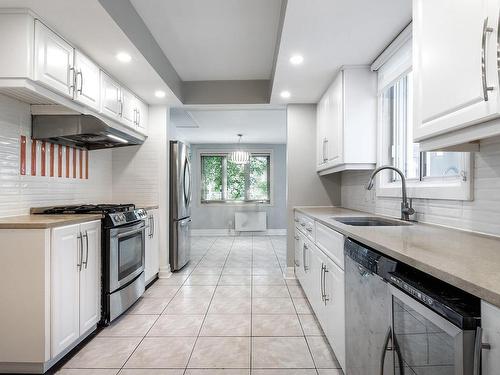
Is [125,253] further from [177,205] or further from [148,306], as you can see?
[177,205]

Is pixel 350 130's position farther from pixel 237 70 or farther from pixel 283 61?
pixel 237 70

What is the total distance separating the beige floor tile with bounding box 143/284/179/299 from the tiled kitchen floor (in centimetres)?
1

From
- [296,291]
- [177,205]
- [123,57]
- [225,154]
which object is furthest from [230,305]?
[225,154]

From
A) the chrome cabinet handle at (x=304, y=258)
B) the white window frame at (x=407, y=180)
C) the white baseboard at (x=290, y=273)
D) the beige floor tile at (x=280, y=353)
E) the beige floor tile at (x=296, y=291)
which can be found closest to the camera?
the white window frame at (x=407, y=180)

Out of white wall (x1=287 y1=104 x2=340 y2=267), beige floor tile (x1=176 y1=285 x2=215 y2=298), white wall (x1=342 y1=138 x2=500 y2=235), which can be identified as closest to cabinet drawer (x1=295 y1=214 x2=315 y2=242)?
white wall (x1=287 y1=104 x2=340 y2=267)

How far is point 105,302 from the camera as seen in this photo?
2432 mm

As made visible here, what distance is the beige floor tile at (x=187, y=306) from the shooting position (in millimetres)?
2785

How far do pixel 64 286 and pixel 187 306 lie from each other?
1237 mm

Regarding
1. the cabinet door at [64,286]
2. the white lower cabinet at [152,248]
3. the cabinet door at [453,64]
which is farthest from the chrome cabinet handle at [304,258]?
the cabinet door at [64,286]

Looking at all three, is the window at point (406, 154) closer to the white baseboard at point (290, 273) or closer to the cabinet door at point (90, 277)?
the white baseboard at point (290, 273)

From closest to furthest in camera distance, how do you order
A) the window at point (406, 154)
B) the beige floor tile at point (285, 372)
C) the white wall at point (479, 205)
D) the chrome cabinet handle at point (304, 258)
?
the white wall at point (479, 205)
the window at point (406, 154)
the beige floor tile at point (285, 372)
the chrome cabinet handle at point (304, 258)

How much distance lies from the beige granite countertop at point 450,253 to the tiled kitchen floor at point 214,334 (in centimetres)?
100

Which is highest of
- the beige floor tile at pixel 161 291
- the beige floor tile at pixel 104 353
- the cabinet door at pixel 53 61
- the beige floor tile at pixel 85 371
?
the cabinet door at pixel 53 61

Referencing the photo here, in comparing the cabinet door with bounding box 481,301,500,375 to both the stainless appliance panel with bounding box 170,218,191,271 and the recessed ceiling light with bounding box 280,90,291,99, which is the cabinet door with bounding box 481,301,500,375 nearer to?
the recessed ceiling light with bounding box 280,90,291,99
